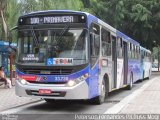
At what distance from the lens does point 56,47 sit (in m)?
12.4

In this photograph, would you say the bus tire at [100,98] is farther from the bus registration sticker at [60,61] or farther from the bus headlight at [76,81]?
the bus registration sticker at [60,61]

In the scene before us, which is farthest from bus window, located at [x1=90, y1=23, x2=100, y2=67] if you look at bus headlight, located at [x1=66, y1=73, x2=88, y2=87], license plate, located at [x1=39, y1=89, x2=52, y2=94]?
license plate, located at [x1=39, y1=89, x2=52, y2=94]

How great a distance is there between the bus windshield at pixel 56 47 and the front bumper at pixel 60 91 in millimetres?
701

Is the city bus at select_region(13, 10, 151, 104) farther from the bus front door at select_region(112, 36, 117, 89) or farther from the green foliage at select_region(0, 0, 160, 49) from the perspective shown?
the green foliage at select_region(0, 0, 160, 49)

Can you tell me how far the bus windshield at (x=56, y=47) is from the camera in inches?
483

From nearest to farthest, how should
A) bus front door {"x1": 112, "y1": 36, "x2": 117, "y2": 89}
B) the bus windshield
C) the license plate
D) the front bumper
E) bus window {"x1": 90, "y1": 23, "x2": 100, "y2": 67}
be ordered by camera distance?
1. the front bumper
2. the license plate
3. the bus windshield
4. bus window {"x1": 90, "y1": 23, "x2": 100, "y2": 67}
5. bus front door {"x1": 112, "y1": 36, "x2": 117, "y2": 89}

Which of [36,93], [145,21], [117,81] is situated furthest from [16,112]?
[145,21]

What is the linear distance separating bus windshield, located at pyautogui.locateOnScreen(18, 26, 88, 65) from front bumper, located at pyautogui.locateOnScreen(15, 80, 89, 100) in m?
0.70

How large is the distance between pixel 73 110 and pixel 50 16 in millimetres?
3105

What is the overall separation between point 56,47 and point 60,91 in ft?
4.52

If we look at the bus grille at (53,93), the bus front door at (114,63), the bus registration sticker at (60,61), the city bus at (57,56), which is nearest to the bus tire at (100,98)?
the city bus at (57,56)

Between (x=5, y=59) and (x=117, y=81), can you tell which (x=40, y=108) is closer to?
(x=117, y=81)

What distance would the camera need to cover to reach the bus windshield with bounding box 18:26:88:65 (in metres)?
12.3

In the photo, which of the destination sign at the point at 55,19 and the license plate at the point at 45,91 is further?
the destination sign at the point at 55,19
